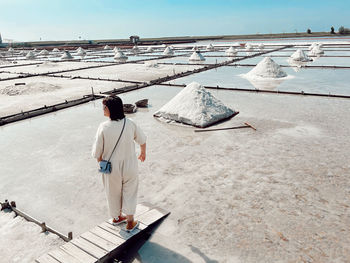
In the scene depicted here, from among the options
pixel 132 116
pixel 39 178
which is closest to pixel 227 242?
pixel 39 178

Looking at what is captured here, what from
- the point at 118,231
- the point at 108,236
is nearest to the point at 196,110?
the point at 118,231

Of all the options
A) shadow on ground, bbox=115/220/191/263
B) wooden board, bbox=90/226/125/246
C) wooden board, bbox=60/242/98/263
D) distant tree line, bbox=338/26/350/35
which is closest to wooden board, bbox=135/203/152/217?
shadow on ground, bbox=115/220/191/263

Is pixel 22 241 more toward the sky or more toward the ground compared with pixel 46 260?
more toward the ground

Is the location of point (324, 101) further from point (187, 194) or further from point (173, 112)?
point (187, 194)

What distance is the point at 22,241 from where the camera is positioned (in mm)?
3428

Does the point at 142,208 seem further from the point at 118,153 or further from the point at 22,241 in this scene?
the point at 22,241

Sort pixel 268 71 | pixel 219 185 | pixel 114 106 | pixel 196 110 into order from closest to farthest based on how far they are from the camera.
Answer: pixel 114 106, pixel 219 185, pixel 196 110, pixel 268 71

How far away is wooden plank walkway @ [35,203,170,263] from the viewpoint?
283 cm

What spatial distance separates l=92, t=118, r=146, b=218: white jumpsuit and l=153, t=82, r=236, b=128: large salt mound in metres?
4.63

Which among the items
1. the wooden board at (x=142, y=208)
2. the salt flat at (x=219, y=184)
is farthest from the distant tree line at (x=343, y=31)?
the wooden board at (x=142, y=208)

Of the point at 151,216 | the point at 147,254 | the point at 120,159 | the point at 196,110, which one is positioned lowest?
the point at 147,254

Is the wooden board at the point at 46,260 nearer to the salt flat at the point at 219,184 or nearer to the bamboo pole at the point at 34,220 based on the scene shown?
the bamboo pole at the point at 34,220

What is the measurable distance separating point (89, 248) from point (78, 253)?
120mm

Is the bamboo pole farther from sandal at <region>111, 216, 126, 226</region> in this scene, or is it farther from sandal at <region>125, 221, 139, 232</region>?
sandal at <region>125, 221, 139, 232</region>
